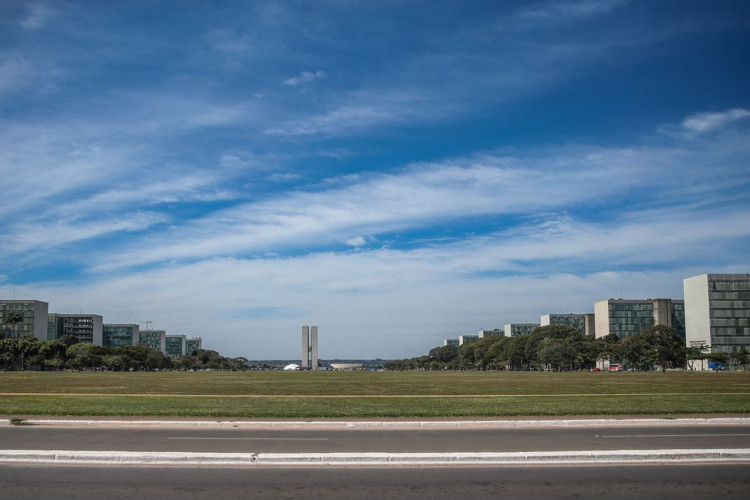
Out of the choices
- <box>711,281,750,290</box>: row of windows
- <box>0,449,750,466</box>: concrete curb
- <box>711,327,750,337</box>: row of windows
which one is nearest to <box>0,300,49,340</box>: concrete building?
<box>711,327,750,337</box>: row of windows

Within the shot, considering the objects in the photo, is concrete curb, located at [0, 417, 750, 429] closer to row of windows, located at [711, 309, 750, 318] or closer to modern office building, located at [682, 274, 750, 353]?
modern office building, located at [682, 274, 750, 353]

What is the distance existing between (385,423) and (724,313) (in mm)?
150065

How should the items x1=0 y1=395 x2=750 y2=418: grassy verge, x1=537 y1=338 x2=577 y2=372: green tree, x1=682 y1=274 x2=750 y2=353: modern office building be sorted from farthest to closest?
x1=682 y1=274 x2=750 y2=353: modern office building → x1=537 y1=338 x2=577 y2=372: green tree → x1=0 y1=395 x2=750 y2=418: grassy verge

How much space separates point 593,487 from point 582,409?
16.2 m

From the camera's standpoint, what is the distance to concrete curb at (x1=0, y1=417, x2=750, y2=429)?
2228 cm

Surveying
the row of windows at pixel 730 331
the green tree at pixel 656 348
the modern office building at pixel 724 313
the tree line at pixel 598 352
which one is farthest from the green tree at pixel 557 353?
the row of windows at pixel 730 331

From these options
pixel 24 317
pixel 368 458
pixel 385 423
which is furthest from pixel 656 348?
pixel 24 317

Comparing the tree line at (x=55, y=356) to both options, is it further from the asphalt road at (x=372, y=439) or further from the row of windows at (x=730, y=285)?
the row of windows at (x=730, y=285)

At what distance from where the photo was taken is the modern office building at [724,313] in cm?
14662

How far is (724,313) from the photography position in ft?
484

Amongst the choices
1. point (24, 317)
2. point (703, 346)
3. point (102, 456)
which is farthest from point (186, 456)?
point (24, 317)

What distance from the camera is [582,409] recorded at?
89.9 ft

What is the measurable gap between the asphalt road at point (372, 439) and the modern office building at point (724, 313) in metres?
143

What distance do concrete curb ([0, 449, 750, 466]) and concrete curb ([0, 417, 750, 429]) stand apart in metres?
7.21
